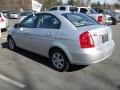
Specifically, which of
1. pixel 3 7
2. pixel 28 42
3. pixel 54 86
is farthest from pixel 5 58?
pixel 3 7

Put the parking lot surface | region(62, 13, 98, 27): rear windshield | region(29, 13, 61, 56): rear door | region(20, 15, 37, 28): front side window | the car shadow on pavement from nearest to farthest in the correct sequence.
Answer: the parking lot surface < region(62, 13, 98, 27): rear windshield < region(29, 13, 61, 56): rear door < the car shadow on pavement < region(20, 15, 37, 28): front side window

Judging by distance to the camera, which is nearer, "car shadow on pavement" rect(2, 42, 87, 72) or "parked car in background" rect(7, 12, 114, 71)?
"parked car in background" rect(7, 12, 114, 71)

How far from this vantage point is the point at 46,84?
593 centimetres

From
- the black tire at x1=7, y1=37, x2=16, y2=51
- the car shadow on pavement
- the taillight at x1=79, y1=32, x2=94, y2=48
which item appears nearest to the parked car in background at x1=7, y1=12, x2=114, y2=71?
the taillight at x1=79, y1=32, x2=94, y2=48

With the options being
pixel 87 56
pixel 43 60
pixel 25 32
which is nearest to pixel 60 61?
pixel 87 56

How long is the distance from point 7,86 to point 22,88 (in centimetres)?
38

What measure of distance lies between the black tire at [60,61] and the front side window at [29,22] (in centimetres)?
130

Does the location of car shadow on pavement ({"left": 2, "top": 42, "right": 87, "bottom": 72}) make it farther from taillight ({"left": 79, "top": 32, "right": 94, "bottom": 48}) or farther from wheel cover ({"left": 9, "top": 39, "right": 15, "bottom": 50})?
taillight ({"left": 79, "top": 32, "right": 94, "bottom": 48})

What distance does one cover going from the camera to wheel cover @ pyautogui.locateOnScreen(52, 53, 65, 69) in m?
6.82

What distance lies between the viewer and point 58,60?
6.92 meters

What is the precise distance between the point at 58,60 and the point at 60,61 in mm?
79

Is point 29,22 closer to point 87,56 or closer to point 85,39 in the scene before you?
point 85,39

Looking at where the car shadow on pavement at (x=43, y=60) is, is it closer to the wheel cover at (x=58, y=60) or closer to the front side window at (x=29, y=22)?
the wheel cover at (x=58, y=60)

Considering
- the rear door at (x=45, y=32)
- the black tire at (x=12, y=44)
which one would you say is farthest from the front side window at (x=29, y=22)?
the black tire at (x=12, y=44)
